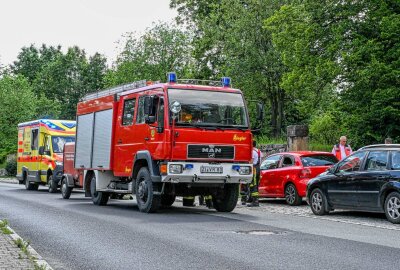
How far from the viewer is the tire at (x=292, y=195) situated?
1958 centimetres

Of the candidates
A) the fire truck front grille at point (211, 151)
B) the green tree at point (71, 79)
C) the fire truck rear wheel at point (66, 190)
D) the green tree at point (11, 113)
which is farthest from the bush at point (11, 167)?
the fire truck front grille at point (211, 151)

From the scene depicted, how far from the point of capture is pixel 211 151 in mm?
15859

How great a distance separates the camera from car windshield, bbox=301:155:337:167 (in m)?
19.4

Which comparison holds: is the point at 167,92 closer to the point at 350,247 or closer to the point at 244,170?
the point at 244,170

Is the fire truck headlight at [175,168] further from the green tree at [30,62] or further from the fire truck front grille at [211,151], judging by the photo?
the green tree at [30,62]

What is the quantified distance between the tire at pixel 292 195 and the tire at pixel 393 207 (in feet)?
18.2

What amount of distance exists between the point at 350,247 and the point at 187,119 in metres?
6.56

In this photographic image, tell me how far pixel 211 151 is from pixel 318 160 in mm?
4840

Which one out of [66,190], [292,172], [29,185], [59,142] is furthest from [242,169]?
[29,185]

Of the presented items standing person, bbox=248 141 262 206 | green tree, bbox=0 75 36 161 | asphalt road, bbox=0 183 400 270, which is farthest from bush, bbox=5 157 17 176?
asphalt road, bbox=0 183 400 270

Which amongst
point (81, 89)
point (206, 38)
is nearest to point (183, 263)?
point (206, 38)

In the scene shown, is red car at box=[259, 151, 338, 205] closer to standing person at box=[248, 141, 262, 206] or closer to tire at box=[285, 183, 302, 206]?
tire at box=[285, 183, 302, 206]

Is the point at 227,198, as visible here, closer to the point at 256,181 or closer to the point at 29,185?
the point at 256,181

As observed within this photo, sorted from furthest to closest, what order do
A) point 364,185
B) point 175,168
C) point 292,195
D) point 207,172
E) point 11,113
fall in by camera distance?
1. point 11,113
2. point 292,195
3. point 207,172
4. point 175,168
5. point 364,185
